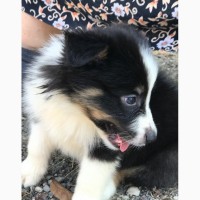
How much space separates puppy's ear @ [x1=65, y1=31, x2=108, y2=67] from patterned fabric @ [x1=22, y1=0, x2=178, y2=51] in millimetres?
1034

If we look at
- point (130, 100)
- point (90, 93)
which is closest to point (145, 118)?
point (130, 100)

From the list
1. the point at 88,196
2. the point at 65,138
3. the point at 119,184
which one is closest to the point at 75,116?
the point at 65,138

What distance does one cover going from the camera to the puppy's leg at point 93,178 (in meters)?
2.81

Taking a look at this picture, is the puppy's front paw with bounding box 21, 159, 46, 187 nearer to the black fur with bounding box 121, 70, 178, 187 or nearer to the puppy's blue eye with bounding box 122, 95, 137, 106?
the black fur with bounding box 121, 70, 178, 187

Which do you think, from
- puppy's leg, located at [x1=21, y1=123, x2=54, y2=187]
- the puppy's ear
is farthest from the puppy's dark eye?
puppy's leg, located at [x1=21, y1=123, x2=54, y2=187]

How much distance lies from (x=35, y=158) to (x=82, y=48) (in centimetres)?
122

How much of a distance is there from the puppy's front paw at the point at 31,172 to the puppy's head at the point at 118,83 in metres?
0.83

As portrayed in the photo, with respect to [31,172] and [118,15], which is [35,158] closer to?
[31,172]

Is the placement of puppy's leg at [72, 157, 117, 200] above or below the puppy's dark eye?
below

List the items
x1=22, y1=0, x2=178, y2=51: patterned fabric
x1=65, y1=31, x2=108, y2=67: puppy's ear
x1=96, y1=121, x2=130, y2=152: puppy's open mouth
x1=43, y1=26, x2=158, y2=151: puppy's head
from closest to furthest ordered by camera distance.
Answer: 1. x1=65, y1=31, x2=108, y2=67: puppy's ear
2. x1=43, y1=26, x2=158, y2=151: puppy's head
3. x1=96, y1=121, x2=130, y2=152: puppy's open mouth
4. x1=22, y1=0, x2=178, y2=51: patterned fabric

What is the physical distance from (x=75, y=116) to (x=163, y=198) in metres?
1.07

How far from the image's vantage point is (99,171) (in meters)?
2.82

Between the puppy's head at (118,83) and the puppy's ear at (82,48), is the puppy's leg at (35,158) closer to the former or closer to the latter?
the puppy's head at (118,83)

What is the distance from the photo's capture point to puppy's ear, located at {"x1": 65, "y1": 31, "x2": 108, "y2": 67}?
90.9 inches
